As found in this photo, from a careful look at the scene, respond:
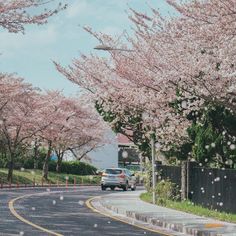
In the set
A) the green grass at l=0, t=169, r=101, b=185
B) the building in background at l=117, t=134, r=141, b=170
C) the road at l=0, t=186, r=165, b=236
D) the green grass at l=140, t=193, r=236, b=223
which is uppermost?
the building in background at l=117, t=134, r=141, b=170

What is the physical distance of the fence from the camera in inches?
797

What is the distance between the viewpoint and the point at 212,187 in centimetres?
2209

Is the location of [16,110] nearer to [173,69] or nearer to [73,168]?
[73,168]

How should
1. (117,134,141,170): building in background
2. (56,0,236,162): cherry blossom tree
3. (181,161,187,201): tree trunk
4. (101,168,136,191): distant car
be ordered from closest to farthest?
1. (56,0,236,162): cherry blossom tree
2. (181,161,187,201): tree trunk
3. (101,168,136,191): distant car
4. (117,134,141,170): building in background

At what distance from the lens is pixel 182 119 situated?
25.4 m

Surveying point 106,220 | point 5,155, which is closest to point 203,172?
point 106,220

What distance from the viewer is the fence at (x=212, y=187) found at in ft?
66.4

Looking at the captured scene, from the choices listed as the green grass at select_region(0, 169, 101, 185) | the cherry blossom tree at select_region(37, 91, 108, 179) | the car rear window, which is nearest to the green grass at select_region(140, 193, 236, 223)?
the car rear window

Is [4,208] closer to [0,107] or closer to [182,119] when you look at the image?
[182,119]

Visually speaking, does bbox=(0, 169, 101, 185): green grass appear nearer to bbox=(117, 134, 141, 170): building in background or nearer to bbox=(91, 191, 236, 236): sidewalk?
bbox=(117, 134, 141, 170): building in background

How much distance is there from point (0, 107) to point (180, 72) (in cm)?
3859

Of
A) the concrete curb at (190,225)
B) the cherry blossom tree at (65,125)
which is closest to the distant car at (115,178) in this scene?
the cherry blossom tree at (65,125)

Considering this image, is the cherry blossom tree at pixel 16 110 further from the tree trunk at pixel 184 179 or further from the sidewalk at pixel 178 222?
the sidewalk at pixel 178 222

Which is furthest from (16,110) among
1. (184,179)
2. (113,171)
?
(184,179)
